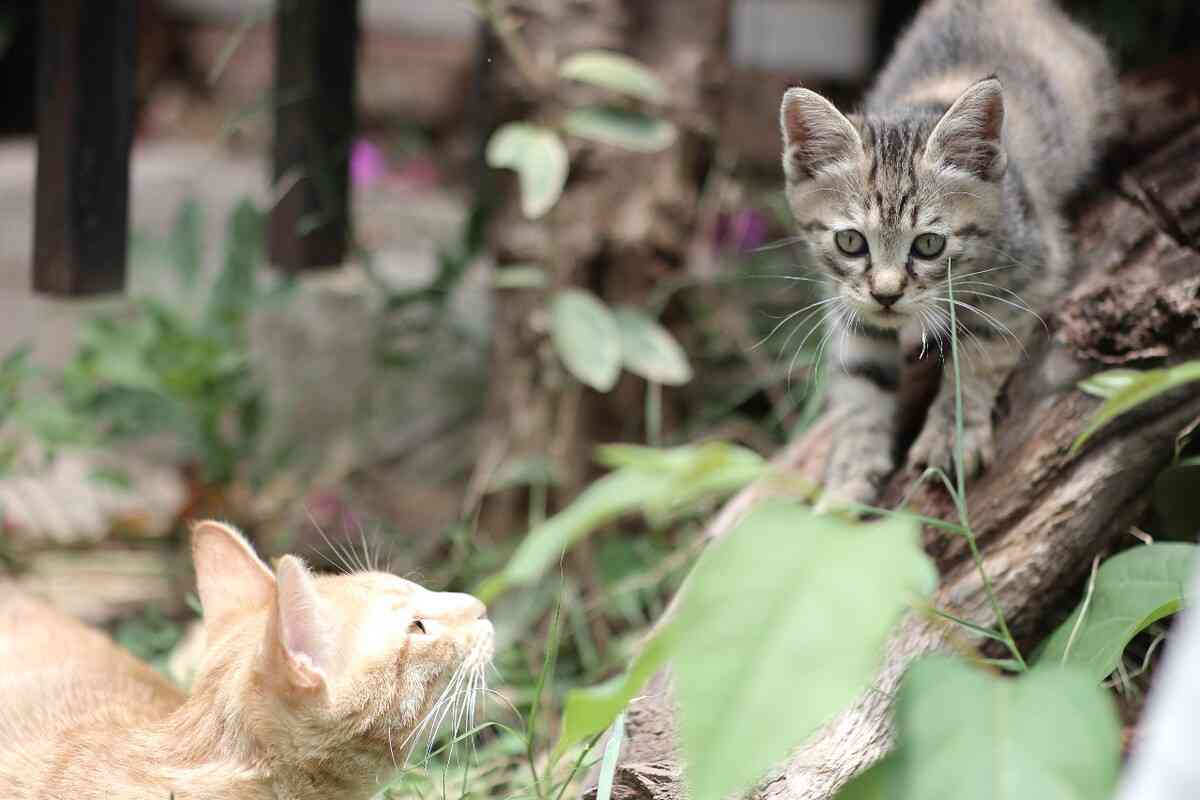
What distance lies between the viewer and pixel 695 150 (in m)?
3.79

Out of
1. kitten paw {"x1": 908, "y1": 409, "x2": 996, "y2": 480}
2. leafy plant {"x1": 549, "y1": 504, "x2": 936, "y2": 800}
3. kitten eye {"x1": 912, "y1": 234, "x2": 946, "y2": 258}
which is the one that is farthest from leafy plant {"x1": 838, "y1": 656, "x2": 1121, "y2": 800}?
kitten eye {"x1": 912, "y1": 234, "x2": 946, "y2": 258}

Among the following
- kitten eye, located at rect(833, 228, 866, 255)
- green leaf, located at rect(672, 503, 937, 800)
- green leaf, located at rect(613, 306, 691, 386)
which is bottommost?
green leaf, located at rect(613, 306, 691, 386)

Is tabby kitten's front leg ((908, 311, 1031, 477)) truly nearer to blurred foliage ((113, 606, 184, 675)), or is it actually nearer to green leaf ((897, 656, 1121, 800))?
green leaf ((897, 656, 1121, 800))

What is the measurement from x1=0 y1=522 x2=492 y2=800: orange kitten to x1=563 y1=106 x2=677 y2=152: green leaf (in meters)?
1.53

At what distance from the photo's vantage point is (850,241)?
2.51 m

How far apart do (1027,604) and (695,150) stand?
1960 millimetres

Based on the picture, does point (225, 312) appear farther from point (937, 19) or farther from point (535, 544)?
point (535, 544)

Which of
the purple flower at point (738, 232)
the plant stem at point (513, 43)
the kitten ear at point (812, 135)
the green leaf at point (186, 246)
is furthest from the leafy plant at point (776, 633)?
the purple flower at point (738, 232)

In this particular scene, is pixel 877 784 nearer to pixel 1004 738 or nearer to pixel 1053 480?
pixel 1004 738

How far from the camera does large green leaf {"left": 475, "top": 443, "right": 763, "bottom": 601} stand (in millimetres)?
1323

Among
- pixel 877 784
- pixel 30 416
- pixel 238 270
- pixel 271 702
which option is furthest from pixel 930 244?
pixel 30 416

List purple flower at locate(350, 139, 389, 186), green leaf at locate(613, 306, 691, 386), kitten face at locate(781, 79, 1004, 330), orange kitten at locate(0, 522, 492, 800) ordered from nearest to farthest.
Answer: orange kitten at locate(0, 522, 492, 800) → kitten face at locate(781, 79, 1004, 330) → green leaf at locate(613, 306, 691, 386) → purple flower at locate(350, 139, 389, 186)

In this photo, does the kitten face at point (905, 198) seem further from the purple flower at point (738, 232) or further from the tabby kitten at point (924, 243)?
the purple flower at point (738, 232)

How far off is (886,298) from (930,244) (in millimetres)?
151
